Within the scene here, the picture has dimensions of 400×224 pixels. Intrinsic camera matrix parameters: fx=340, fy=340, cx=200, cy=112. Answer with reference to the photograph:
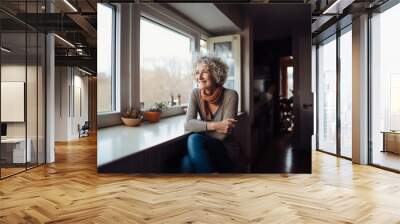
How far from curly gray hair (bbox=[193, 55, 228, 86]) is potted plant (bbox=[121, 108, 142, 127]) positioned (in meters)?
1.02

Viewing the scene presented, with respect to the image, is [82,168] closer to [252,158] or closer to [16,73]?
[16,73]

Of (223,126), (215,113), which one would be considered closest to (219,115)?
(215,113)

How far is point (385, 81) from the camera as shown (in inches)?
239

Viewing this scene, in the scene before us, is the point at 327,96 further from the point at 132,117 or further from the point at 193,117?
the point at 132,117

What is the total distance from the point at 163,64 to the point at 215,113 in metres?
1.01

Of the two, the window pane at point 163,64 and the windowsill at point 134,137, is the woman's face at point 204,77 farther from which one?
the windowsill at point 134,137

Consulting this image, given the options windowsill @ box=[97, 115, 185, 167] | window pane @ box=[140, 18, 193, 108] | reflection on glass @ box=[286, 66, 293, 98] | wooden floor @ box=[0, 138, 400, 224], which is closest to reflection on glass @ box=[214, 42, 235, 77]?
window pane @ box=[140, 18, 193, 108]

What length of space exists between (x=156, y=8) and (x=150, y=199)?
2.63 meters

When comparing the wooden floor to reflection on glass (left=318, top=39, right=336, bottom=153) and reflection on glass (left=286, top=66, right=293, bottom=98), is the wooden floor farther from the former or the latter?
reflection on glass (left=318, top=39, right=336, bottom=153)

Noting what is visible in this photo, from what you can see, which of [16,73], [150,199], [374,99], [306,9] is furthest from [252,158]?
[16,73]

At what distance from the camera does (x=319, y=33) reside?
25.5 feet

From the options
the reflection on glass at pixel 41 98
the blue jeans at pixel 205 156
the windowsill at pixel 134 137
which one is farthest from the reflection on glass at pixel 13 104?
the blue jeans at pixel 205 156

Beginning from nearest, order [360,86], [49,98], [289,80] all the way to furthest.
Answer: [289,80]
[360,86]
[49,98]

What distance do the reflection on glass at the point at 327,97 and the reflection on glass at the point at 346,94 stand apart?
0.36 m
